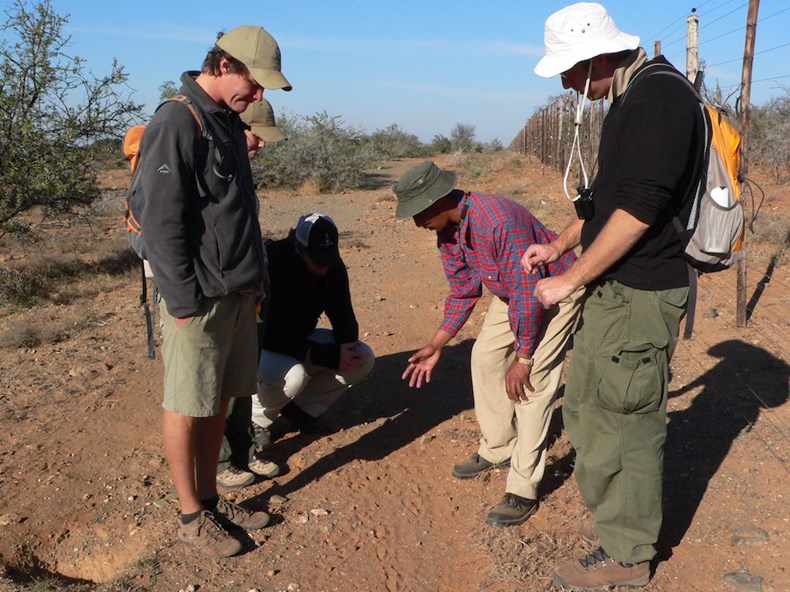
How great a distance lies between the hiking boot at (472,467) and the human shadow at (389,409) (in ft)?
1.48

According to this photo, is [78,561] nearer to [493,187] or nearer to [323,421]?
[323,421]

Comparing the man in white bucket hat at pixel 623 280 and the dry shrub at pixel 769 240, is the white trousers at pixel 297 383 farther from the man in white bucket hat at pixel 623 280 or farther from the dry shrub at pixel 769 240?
the dry shrub at pixel 769 240

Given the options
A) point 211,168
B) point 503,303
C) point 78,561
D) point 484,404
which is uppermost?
point 211,168

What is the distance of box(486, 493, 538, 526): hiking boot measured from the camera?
10.5 ft

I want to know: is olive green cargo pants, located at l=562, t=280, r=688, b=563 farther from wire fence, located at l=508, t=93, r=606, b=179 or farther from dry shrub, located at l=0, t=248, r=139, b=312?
wire fence, located at l=508, t=93, r=606, b=179

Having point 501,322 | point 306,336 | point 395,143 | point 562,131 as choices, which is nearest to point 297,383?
point 306,336

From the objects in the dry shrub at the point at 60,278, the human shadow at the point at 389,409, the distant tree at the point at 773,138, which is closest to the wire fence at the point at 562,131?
the distant tree at the point at 773,138

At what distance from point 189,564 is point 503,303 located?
65.6 inches

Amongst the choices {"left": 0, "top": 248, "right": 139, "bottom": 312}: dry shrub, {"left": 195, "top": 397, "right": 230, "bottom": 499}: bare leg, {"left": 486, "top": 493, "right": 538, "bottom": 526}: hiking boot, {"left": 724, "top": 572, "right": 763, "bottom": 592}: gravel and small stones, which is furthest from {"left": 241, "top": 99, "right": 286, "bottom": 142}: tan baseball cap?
{"left": 0, "top": 248, "right": 139, "bottom": 312}: dry shrub

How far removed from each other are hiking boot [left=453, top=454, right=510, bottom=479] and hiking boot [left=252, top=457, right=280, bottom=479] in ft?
2.86

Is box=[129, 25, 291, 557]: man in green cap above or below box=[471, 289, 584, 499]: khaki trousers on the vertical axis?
above

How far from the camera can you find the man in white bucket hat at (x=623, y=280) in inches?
87.3

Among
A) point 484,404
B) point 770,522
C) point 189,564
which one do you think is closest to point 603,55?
point 484,404

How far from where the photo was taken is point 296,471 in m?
3.76
